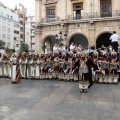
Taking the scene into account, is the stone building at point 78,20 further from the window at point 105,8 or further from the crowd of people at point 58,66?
the crowd of people at point 58,66

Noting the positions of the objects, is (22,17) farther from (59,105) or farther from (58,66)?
(59,105)

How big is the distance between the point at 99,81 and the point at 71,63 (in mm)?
1867

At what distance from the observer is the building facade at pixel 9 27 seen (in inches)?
2224

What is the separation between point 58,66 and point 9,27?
5133 cm

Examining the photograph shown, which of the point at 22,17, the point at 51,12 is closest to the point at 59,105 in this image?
the point at 51,12

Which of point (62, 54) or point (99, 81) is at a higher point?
point (62, 54)

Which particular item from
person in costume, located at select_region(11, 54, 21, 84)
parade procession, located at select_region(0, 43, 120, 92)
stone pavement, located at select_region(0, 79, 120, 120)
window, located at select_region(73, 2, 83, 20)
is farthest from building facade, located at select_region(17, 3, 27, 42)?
stone pavement, located at select_region(0, 79, 120, 120)

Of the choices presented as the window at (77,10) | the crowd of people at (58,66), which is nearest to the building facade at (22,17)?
the window at (77,10)

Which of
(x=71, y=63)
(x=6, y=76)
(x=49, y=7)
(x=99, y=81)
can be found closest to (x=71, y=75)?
(x=71, y=63)

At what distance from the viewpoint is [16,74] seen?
10.4 m

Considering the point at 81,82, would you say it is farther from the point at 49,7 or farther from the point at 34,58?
the point at 49,7

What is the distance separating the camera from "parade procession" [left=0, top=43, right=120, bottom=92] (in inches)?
404

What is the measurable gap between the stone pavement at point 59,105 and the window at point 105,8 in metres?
18.4

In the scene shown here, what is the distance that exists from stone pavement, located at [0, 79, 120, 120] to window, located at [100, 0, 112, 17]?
18429 mm
